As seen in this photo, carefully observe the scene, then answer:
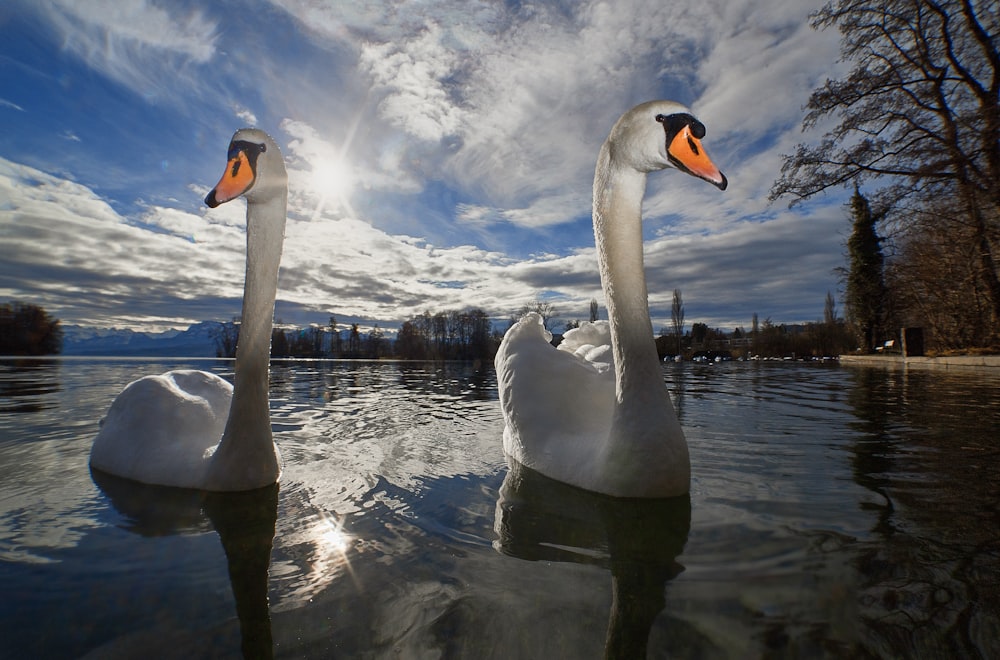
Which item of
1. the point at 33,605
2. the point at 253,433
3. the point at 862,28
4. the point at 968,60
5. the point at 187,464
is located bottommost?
the point at 33,605

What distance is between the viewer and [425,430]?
5113 millimetres

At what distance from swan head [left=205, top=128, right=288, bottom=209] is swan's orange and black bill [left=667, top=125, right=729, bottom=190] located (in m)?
2.54

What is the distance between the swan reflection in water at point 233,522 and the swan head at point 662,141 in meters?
2.87

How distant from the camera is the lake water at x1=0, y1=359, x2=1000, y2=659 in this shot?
141cm

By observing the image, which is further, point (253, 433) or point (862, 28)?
point (862, 28)

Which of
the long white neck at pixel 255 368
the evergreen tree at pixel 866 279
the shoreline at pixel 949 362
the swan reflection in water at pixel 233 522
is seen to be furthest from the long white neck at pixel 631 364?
the evergreen tree at pixel 866 279

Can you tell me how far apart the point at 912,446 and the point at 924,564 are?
2750 mm

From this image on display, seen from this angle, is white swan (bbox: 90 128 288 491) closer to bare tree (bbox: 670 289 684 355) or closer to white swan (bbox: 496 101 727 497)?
white swan (bbox: 496 101 727 497)

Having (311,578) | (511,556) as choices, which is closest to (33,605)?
(311,578)

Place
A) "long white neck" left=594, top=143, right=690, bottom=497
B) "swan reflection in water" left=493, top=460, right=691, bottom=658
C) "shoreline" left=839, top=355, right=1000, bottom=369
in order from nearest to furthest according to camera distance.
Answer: "swan reflection in water" left=493, top=460, right=691, bottom=658 < "long white neck" left=594, top=143, right=690, bottom=497 < "shoreline" left=839, top=355, right=1000, bottom=369

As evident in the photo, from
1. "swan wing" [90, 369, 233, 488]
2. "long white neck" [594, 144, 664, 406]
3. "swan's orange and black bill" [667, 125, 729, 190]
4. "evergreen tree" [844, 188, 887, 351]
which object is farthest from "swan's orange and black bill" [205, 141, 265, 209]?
"evergreen tree" [844, 188, 887, 351]

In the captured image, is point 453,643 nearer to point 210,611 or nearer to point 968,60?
point 210,611

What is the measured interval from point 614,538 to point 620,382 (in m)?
0.95

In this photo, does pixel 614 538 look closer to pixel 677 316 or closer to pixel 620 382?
pixel 620 382
